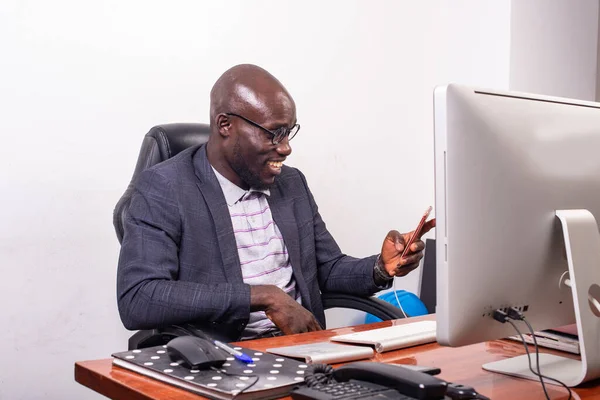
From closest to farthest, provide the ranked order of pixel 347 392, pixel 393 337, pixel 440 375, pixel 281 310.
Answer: pixel 347 392 < pixel 440 375 < pixel 393 337 < pixel 281 310

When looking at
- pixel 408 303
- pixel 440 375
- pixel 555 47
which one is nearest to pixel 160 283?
pixel 440 375

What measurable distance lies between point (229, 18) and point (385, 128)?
907 mm

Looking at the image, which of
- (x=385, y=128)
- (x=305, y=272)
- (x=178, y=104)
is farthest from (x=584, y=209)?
(x=385, y=128)

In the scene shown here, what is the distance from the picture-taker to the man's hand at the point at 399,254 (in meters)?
1.79

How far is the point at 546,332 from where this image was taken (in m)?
1.42

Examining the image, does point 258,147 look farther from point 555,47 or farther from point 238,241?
point 555,47

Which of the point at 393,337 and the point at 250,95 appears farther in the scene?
the point at 250,95

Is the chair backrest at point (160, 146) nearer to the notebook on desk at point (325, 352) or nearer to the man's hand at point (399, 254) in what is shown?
the man's hand at point (399, 254)

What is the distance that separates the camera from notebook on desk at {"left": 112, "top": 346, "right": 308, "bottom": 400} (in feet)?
3.30

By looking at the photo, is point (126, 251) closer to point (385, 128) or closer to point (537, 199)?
point (537, 199)

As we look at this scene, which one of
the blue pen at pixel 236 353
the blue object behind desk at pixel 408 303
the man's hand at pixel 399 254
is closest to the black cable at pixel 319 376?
the blue pen at pixel 236 353

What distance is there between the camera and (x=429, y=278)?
3.20m

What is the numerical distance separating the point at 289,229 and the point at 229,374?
1021 millimetres

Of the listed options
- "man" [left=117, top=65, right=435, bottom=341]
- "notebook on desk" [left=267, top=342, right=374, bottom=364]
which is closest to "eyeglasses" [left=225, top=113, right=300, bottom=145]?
"man" [left=117, top=65, right=435, bottom=341]
